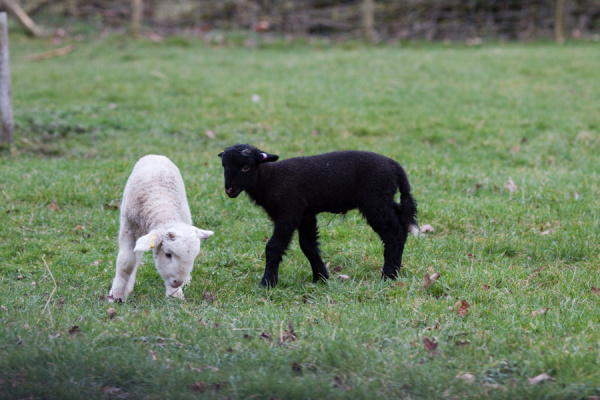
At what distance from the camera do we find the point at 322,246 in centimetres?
680

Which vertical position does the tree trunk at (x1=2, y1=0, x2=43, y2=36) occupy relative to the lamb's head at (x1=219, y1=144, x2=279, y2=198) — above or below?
above

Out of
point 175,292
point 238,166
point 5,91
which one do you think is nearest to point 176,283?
point 175,292

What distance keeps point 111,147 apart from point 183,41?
10.0 m

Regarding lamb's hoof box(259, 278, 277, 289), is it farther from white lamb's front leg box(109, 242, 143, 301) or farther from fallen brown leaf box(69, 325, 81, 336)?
fallen brown leaf box(69, 325, 81, 336)

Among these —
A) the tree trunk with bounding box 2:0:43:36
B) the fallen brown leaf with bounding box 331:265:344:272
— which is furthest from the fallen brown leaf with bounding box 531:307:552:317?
the tree trunk with bounding box 2:0:43:36

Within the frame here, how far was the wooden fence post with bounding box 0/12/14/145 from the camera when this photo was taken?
9.43m

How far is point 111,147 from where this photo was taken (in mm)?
10352

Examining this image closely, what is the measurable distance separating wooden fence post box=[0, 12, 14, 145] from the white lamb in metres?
4.73

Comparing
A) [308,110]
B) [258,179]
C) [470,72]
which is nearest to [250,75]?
[308,110]

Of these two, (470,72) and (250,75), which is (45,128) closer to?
(250,75)

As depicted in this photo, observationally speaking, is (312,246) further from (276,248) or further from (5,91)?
(5,91)

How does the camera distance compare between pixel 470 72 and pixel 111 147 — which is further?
pixel 470 72

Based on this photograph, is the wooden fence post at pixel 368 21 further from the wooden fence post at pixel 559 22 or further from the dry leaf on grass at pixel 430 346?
the dry leaf on grass at pixel 430 346

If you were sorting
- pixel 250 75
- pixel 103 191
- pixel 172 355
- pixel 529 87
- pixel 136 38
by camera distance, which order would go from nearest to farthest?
pixel 172 355
pixel 103 191
pixel 529 87
pixel 250 75
pixel 136 38
